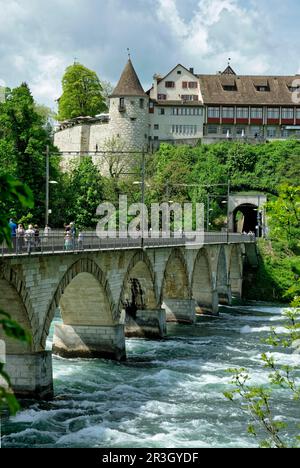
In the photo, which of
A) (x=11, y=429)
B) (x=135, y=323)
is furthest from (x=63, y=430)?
(x=135, y=323)

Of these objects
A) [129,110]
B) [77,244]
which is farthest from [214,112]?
[77,244]

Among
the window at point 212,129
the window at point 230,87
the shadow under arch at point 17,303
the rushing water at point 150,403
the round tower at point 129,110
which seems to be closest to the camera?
the rushing water at point 150,403

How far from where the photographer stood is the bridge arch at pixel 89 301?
34.0 metres

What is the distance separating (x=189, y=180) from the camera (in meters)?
95.2

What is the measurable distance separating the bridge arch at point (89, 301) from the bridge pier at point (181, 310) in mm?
16287

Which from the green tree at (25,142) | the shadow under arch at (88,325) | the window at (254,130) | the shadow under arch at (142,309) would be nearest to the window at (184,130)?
the window at (254,130)

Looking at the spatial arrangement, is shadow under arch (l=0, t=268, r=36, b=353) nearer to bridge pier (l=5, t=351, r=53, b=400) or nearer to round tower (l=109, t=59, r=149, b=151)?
bridge pier (l=5, t=351, r=53, b=400)

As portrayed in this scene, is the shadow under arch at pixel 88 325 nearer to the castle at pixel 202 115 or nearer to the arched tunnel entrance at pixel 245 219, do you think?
the arched tunnel entrance at pixel 245 219

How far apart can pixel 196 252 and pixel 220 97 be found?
54238mm

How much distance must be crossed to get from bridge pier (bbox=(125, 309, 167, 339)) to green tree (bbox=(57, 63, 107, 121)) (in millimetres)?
66935

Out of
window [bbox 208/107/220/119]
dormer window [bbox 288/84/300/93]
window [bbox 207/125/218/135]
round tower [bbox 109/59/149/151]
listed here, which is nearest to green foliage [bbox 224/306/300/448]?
round tower [bbox 109/59/149/151]

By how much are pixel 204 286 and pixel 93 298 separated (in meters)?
25.8

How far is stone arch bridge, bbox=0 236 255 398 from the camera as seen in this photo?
1023 inches
